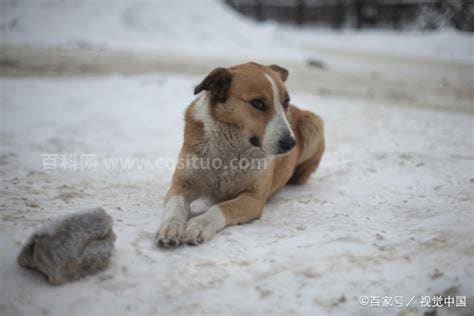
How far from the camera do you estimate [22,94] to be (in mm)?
8188

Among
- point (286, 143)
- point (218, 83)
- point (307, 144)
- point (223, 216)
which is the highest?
point (218, 83)

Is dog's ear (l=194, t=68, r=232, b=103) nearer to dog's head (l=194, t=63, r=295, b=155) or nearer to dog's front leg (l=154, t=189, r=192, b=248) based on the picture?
dog's head (l=194, t=63, r=295, b=155)

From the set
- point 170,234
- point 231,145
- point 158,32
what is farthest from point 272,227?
point 158,32

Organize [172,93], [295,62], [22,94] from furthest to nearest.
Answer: [295,62] < [172,93] < [22,94]

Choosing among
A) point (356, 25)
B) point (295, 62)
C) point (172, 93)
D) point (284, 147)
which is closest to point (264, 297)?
point (284, 147)

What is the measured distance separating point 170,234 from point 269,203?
5.02 feet

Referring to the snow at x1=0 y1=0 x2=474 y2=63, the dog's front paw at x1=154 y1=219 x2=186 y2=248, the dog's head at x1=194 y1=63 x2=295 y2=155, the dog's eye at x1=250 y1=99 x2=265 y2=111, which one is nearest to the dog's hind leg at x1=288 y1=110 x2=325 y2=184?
the dog's head at x1=194 y1=63 x2=295 y2=155

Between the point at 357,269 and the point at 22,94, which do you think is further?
the point at 22,94

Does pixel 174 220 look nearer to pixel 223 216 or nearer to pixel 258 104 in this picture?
pixel 223 216

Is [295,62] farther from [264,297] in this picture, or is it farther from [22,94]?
[264,297]

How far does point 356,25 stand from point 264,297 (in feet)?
84.9

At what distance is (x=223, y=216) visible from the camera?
366 cm

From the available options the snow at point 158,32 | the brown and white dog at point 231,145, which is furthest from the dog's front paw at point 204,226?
the snow at point 158,32

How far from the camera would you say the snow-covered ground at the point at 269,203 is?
284 centimetres
